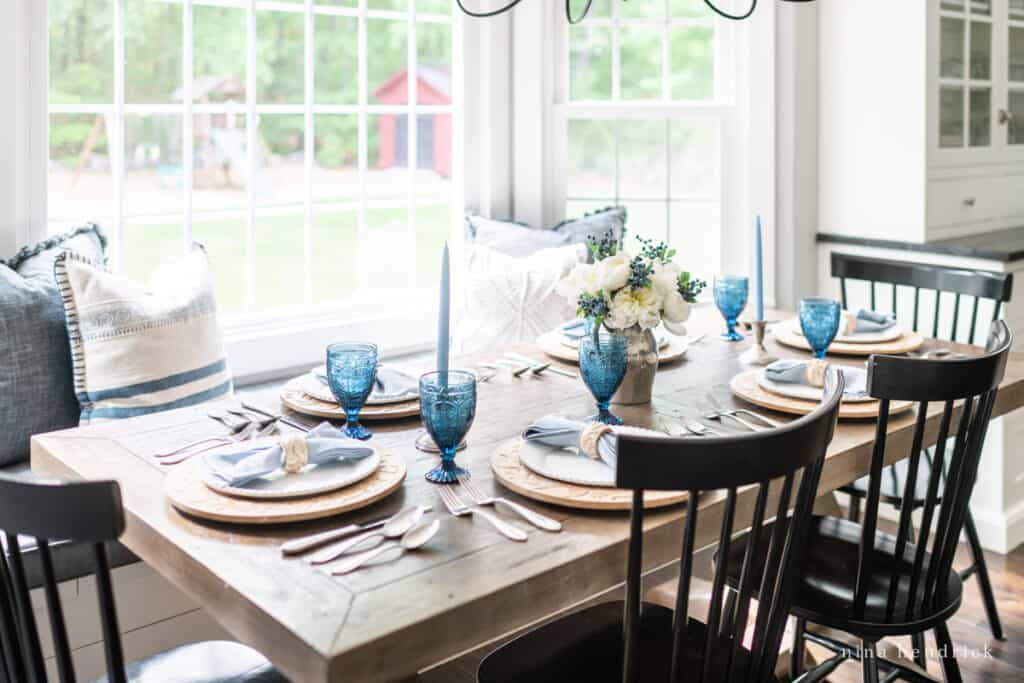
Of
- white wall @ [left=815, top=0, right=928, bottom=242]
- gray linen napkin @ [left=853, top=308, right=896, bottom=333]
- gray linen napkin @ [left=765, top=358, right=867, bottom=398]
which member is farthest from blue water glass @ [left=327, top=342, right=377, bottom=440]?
white wall @ [left=815, top=0, right=928, bottom=242]

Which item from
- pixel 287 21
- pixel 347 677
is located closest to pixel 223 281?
pixel 287 21

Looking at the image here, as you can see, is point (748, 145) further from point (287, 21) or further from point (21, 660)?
point (287, 21)

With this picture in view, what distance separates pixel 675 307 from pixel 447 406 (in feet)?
1.89

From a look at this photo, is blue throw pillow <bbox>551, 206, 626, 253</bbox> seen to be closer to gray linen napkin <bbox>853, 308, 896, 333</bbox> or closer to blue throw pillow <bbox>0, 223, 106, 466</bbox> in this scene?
gray linen napkin <bbox>853, 308, 896, 333</bbox>

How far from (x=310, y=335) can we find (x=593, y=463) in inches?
70.1

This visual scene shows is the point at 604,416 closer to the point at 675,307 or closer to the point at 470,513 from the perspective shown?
the point at 675,307

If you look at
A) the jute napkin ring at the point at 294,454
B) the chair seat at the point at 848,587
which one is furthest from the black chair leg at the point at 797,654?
the jute napkin ring at the point at 294,454

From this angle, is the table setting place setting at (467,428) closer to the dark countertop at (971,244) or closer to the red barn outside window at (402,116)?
the dark countertop at (971,244)

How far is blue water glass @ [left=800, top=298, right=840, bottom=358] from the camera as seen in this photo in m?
2.35

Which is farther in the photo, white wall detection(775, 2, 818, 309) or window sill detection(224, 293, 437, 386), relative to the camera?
white wall detection(775, 2, 818, 309)

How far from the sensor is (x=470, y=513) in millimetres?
1562

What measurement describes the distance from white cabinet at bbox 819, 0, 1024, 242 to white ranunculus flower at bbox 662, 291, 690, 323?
201cm

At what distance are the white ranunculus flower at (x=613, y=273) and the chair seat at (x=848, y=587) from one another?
1.81ft

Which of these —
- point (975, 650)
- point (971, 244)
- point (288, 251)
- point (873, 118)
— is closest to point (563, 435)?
point (975, 650)
